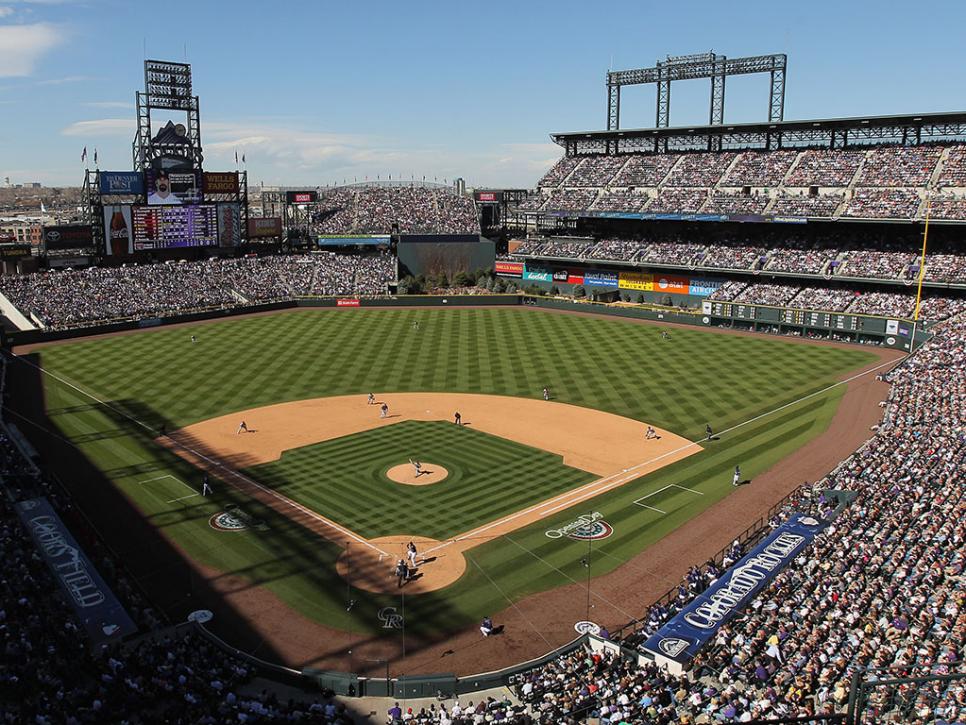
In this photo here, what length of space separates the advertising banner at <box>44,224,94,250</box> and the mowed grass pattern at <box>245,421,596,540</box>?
54593mm

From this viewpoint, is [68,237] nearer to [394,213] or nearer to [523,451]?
[394,213]

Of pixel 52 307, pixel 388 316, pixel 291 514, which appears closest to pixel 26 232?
pixel 52 307

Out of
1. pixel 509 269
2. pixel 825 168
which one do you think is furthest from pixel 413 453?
pixel 509 269

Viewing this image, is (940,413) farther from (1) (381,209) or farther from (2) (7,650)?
(1) (381,209)

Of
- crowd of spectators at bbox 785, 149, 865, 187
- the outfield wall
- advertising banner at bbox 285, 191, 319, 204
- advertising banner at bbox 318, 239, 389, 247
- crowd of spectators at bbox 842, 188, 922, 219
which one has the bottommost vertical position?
the outfield wall

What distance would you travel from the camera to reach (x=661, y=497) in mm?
31906

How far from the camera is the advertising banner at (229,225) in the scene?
86000 mm

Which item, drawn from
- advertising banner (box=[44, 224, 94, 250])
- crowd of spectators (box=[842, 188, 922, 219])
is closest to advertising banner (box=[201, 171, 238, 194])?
advertising banner (box=[44, 224, 94, 250])

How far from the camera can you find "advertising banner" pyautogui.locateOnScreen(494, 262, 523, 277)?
312ft

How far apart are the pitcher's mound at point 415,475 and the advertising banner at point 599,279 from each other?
56.1 meters

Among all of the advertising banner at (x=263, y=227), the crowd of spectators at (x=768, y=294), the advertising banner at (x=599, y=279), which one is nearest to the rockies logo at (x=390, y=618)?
the crowd of spectators at (x=768, y=294)

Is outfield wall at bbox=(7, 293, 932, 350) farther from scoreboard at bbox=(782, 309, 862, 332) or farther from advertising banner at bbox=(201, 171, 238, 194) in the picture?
advertising banner at bbox=(201, 171, 238, 194)

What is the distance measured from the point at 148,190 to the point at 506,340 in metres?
41.9

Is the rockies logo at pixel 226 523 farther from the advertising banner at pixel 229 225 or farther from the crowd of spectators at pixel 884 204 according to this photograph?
the advertising banner at pixel 229 225
